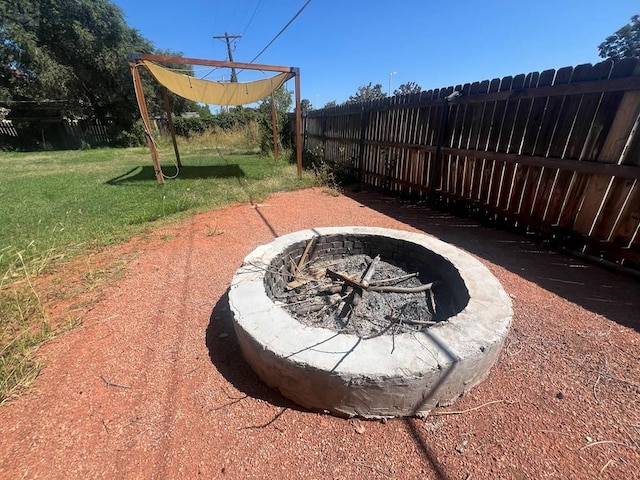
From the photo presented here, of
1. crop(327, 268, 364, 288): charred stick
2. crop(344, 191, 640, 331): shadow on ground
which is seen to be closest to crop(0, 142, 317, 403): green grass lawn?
crop(327, 268, 364, 288): charred stick

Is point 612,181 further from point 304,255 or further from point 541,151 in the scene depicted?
point 304,255

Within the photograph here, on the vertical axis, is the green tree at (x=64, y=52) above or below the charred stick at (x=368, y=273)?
above

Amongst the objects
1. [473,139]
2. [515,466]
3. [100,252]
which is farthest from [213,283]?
[473,139]

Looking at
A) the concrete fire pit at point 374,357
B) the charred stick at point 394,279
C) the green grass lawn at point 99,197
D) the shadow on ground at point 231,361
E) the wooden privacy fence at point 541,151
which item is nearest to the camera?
the concrete fire pit at point 374,357

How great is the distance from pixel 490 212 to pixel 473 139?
1.19m

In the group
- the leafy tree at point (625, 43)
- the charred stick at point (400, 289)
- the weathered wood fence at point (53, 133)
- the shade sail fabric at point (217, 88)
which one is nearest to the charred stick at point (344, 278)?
the charred stick at point (400, 289)

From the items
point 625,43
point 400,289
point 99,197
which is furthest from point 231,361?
point 625,43

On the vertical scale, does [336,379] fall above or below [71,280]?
above

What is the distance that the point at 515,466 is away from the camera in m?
1.32

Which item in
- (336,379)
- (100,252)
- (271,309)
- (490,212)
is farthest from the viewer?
(490,212)

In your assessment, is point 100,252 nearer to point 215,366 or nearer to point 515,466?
point 215,366

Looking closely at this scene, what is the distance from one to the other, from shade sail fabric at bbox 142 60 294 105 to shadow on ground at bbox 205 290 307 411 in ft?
21.9

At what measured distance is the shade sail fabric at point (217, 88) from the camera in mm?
6957

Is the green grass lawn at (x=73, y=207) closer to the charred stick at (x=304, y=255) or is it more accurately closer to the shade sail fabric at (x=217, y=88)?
the charred stick at (x=304, y=255)
